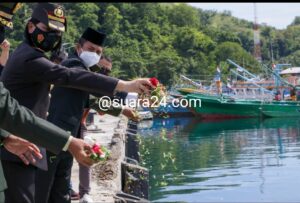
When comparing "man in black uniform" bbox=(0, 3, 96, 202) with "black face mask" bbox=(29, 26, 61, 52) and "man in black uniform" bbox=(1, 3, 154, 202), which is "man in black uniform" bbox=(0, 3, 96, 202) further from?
"black face mask" bbox=(29, 26, 61, 52)

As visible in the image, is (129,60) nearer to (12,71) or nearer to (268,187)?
(268,187)

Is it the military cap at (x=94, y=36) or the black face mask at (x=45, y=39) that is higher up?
the military cap at (x=94, y=36)

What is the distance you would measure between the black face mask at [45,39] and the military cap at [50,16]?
2.3 inches

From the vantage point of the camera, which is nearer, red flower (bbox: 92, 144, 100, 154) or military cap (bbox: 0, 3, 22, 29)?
red flower (bbox: 92, 144, 100, 154)

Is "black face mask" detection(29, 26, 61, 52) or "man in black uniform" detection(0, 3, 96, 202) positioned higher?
"black face mask" detection(29, 26, 61, 52)

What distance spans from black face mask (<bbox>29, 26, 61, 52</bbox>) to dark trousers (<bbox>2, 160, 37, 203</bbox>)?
2.83ft

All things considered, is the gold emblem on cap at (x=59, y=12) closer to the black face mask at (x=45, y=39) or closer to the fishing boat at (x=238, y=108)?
the black face mask at (x=45, y=39)

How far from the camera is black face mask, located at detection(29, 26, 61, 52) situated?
459cm

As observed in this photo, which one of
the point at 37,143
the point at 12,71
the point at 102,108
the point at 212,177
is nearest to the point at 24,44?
the point at 12,71

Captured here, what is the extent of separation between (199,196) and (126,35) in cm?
6756

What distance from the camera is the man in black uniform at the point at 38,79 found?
4.24 m

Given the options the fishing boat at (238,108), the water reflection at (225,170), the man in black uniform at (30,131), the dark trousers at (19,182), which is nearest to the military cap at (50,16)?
the dark trousers at (19,182)

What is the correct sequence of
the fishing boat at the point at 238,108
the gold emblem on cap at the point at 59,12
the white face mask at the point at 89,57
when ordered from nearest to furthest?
the gold emblem on cap at the point at 59,12
the white face mask at the point at 89,57
the fishing boat at the point at 238,108

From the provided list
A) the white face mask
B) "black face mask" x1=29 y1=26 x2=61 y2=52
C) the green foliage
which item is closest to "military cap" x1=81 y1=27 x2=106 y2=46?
the white face mask
